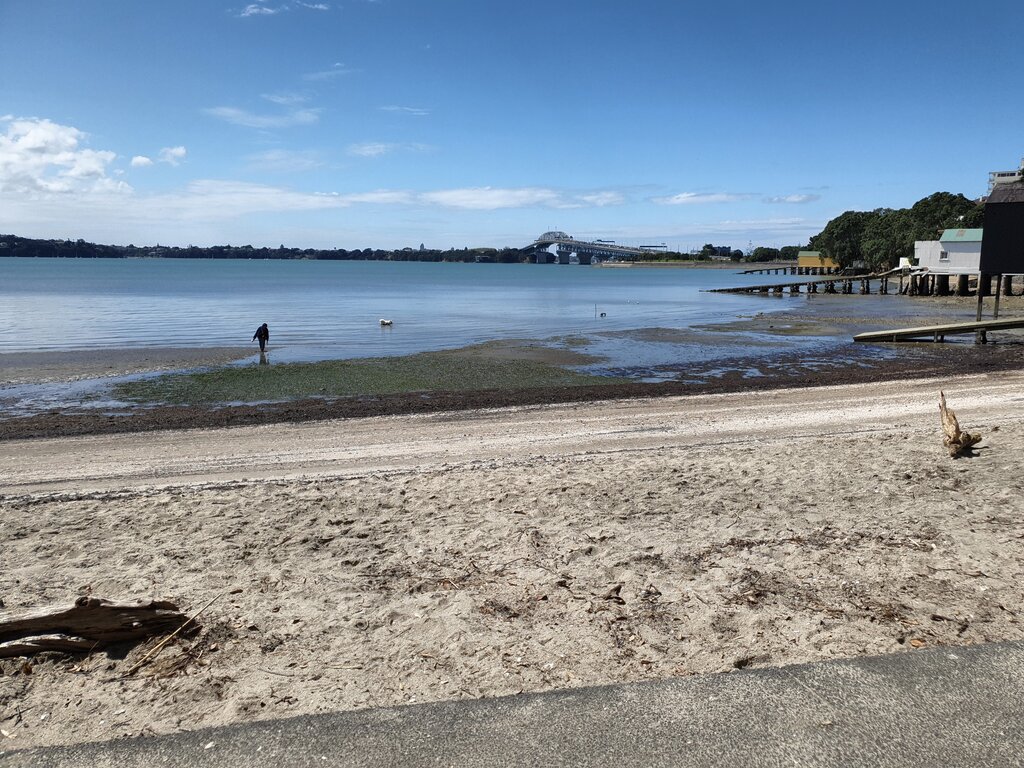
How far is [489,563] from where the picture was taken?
6.69m

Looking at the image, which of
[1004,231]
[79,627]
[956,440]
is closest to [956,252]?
[1004,231]

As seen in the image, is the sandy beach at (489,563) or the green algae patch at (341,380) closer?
the sandy beach at (489,563)

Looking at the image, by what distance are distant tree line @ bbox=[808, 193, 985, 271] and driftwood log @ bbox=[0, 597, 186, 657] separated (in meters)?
76.4

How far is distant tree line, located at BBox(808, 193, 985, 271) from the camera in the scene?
3596 inches

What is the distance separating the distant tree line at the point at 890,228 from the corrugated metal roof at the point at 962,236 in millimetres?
7201

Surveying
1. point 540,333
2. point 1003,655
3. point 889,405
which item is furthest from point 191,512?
point 540,333

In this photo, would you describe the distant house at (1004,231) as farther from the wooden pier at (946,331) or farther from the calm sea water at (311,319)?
the calm sea water at (311,319)

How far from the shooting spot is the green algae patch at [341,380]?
65.6 feet

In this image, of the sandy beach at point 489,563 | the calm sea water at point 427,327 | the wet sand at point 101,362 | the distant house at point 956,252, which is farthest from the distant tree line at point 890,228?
the sandy beach at point 489,563

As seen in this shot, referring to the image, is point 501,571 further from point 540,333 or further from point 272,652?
point 540,333

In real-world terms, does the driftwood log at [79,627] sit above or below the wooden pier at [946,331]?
below

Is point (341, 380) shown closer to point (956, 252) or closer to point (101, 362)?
point (101, 362)

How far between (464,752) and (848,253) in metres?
151

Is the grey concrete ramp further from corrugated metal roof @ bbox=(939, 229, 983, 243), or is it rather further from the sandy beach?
corrugated metal roof @ bbox=(939, 229, 983, 243)
